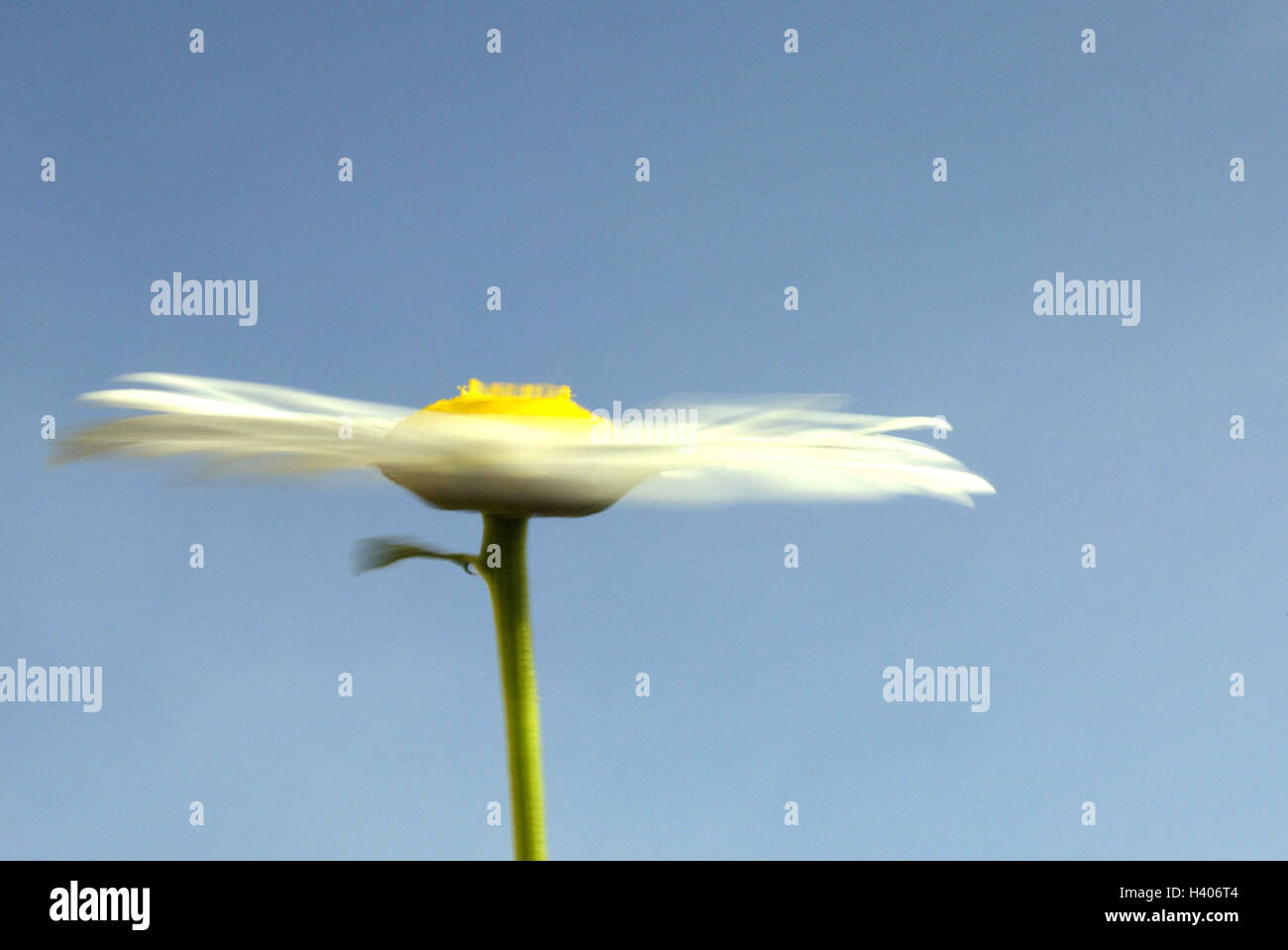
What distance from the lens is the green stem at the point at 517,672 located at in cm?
190

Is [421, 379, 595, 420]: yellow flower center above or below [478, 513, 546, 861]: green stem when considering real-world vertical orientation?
above

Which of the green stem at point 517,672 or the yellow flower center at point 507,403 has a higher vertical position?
the yellow flower center at point 507,403

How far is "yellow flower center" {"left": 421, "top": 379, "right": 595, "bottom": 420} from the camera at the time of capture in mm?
1960

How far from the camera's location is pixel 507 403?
1.97 meters

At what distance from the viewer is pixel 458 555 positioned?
2045 mm

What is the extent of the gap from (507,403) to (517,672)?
15.3 inches

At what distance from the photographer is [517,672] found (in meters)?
1.95

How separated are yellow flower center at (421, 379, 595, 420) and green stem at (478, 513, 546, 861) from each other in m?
0.16

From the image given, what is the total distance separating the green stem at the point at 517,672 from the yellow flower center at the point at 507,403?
16 cm
